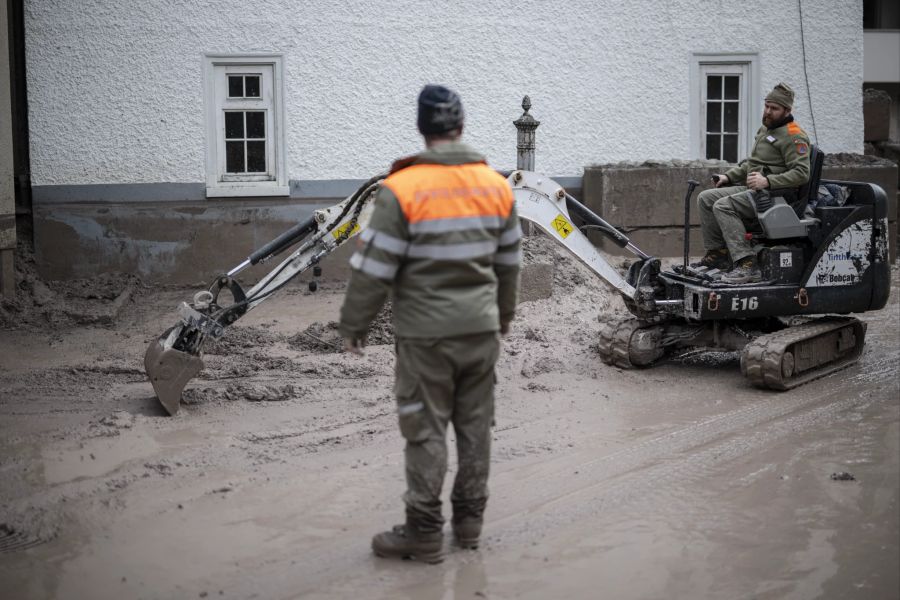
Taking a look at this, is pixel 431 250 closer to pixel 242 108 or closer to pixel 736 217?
pixel 736 217

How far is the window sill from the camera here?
1255 centimetres

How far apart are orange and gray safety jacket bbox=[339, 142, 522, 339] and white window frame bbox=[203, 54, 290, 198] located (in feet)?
25.9

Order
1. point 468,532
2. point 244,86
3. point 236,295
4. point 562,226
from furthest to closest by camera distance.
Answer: point 244,86, point 562,226, point 236,295, point 468,532

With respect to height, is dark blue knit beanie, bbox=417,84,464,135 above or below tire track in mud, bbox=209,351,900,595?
above

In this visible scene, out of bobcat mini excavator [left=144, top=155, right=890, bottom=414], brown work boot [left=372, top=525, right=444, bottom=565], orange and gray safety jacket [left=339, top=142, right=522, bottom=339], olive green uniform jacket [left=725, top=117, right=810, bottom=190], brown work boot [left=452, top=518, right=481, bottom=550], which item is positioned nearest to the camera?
orange and gray safety jacket [left=339, top=142, right=522, bottom=339]

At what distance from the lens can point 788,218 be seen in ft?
28.7

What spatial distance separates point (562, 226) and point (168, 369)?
10.0 feet

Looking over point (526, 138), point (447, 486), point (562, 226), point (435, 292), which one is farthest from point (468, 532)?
point (526, 138)

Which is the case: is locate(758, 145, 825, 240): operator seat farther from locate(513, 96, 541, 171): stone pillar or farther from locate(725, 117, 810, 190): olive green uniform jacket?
locate(513, 96, 541, 171): stone pillar

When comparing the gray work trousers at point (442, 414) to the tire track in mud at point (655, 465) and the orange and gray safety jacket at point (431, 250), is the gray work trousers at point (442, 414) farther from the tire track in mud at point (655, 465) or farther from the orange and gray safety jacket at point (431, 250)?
the tire track in mud at point (655, 465)

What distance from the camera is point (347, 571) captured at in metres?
5.02

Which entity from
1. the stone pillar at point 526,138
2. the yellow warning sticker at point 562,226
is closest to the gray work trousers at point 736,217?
the yellow warning sticker at point 562,226

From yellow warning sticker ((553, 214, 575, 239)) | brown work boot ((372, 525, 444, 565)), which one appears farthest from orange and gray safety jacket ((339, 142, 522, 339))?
yellow warning sticker ((553, 214, 575, 239))

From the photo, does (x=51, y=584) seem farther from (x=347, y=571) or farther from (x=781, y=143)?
(x=781, y=143)
